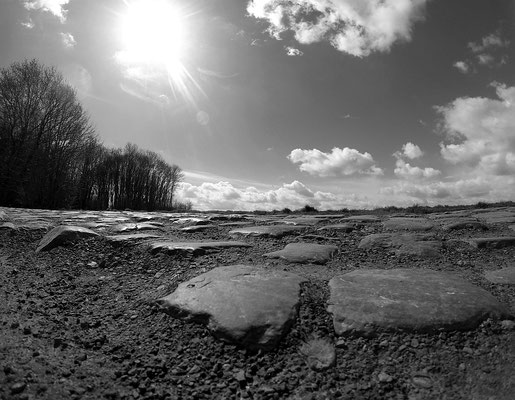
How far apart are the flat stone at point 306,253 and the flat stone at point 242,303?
1.55 feet

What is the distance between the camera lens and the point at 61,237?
3.54 m

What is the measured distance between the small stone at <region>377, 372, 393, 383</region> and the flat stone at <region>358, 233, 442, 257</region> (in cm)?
180

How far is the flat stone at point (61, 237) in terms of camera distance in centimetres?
346

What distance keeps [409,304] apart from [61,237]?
3545 mm

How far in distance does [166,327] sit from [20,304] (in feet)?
3.69

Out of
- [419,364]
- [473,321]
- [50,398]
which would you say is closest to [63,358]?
[50,398]

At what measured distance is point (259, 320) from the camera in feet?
5.51

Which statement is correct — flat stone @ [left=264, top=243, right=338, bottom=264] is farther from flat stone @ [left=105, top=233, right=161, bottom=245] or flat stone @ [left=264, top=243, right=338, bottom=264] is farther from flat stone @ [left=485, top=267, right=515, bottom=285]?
flat stone @ [left=105, top=233, right=161, bottom=245]

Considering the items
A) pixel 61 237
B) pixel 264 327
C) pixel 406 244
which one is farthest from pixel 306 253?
pixel 61 237

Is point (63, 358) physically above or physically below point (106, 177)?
below

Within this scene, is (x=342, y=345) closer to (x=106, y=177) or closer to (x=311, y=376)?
(x=311, y=376)

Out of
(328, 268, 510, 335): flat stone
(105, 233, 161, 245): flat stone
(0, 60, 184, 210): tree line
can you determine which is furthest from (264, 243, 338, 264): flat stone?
(0, 60, 184, 210): tree line

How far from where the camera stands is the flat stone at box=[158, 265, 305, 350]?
1634 millimetres

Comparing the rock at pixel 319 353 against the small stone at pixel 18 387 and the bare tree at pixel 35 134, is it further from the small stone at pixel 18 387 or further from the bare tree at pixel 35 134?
the bare tree at pixel 35 134
